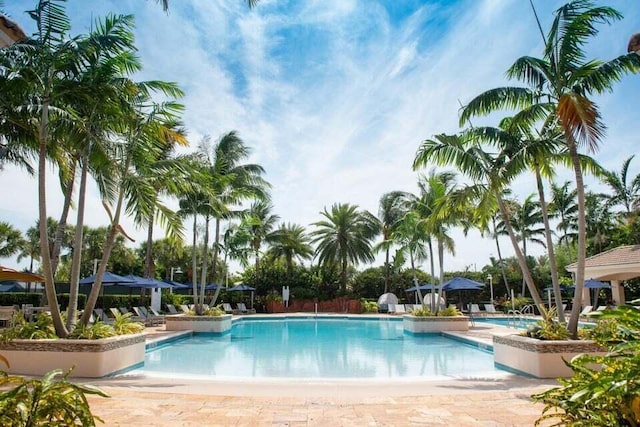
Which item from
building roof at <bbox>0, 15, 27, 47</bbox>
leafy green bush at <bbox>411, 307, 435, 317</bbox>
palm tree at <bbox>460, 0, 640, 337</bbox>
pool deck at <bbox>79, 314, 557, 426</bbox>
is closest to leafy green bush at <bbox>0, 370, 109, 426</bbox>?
pool deck at <bbox>79, 314, 557, 426</bbox>

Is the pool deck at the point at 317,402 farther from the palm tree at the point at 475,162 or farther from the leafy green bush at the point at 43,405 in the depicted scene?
the palm tree at the point at 475,162

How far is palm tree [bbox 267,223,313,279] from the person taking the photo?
29.5 meters

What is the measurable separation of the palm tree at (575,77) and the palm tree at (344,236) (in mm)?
20913

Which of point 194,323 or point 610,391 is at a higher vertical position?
point 610,391

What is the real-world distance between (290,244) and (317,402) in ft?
79.4

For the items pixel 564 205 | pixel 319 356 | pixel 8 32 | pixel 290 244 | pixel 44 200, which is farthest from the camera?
pixel 564 205

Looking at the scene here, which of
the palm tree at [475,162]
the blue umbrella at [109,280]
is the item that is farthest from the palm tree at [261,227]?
the palm tree at [475,162]

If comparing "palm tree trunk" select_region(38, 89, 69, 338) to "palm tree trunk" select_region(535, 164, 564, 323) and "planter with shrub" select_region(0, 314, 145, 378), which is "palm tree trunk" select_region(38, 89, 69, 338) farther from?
"palm tree trunk" select_region(535, 164, 564, 323)

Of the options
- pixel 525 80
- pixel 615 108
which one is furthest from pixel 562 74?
pixel 615 108

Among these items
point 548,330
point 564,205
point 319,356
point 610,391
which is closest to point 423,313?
point 319,356

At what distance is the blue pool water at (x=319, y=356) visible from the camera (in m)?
9.34

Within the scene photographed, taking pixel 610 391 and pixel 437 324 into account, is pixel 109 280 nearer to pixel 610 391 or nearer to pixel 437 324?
pixel 437 324

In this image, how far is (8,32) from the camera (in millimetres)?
3859

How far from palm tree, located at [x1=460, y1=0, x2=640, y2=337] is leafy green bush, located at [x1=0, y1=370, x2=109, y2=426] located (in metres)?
7.39
